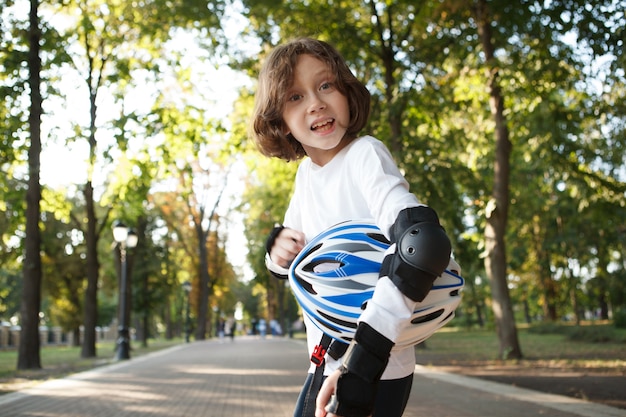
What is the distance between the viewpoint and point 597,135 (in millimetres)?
16609

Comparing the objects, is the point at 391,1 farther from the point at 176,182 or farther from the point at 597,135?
the point at 176,182

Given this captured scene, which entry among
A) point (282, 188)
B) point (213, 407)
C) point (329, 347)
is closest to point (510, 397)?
point (213, 407)

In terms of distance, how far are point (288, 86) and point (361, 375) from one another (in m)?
0.96

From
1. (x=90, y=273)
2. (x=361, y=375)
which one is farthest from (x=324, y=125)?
(x=90, y=273)

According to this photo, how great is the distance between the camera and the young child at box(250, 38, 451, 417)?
1584mm

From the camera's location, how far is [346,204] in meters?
2.02

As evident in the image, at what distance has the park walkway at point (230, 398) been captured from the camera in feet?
25.9

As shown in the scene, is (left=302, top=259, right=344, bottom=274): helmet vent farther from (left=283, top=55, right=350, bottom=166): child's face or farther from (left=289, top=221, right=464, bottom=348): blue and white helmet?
(left=283, top=55, right=350, bottom=166): child's face

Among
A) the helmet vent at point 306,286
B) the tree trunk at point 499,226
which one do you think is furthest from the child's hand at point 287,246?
the tree trunk at point 499,226

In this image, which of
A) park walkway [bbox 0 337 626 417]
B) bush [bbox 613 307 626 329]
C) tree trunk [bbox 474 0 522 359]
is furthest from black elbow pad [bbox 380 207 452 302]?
bush [bbox 613 307 626 329]

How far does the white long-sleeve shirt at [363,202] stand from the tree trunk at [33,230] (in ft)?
49.4

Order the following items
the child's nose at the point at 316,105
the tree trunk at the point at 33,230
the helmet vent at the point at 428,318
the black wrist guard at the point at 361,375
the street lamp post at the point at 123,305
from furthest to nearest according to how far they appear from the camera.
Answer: the street lamp post at the point at 123,305 → the tree trunk at the point at 33,230 → the child's nose at the point at 316,105 → the helmet vent at the point at 428,318 → the black wrist guard at the point at 361,375

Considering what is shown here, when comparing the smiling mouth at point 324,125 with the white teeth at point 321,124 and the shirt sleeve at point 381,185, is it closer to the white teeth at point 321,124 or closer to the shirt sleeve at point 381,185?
the white teeth at point 321,124

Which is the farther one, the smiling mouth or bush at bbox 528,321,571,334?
bush at bbox 528,321,571,334
